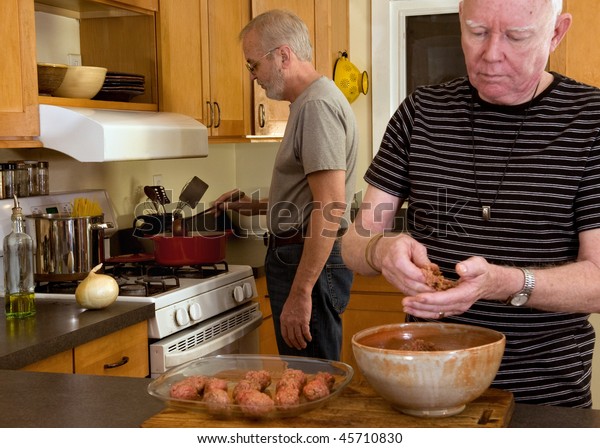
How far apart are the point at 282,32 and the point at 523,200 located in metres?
1.39

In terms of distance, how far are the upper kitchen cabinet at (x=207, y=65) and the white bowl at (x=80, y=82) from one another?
15.1 inches

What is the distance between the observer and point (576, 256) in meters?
1.48

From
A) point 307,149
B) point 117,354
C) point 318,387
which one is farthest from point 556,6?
point 117,354

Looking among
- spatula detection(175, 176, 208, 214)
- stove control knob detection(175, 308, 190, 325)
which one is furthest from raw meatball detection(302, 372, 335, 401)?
spatula detection(175, 176, 208, 214)

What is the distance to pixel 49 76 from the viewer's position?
8.00 ft

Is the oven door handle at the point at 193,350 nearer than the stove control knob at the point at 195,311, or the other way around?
the oven door handle at the point at 193,350

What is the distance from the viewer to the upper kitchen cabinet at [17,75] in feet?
7.25

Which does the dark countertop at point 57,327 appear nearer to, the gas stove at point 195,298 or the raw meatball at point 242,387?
the gas stove at point 195,298

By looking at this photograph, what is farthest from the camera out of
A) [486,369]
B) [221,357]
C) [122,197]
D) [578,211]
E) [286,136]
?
[122,197]

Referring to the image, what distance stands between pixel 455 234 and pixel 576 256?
8.6 inches

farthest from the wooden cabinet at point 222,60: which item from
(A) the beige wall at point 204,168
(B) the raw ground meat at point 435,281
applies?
(B) the raw ground meat at point 435,281

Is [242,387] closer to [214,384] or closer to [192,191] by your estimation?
[214,384]

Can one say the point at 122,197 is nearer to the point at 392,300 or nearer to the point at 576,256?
the point at 392,300

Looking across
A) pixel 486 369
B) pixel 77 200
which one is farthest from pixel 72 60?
pixel 486 369
